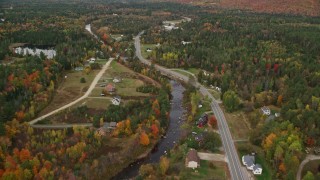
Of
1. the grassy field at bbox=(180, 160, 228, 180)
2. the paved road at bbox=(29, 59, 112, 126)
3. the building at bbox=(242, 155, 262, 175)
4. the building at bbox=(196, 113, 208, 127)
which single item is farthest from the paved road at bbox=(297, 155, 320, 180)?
the paved road at bbox=(29, 59, 112, 126)

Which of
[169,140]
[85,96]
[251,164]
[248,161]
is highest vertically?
[85,96]

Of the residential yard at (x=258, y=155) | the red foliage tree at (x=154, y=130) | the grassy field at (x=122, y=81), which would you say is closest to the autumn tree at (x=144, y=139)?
the red foliage tree at (x=154, y=130)

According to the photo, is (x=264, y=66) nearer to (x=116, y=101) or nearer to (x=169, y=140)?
(x=116, y=101)

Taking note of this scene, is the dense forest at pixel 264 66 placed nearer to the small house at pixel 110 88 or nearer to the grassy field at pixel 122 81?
the grassy field at pixel 122 81

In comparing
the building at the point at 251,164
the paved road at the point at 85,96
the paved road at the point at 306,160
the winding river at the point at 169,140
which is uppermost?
the paved road at the point at 85,96

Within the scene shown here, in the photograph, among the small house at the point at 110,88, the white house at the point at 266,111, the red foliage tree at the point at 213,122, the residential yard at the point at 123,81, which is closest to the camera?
the red foliage tree at the point at 213,122

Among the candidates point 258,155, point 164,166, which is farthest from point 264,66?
point 164,166

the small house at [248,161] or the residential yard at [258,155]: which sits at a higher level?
the small house at [248,161]

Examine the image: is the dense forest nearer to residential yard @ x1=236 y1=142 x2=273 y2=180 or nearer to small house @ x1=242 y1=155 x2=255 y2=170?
residential yard @ x1=236 y1=142 x2=273 y2=180
